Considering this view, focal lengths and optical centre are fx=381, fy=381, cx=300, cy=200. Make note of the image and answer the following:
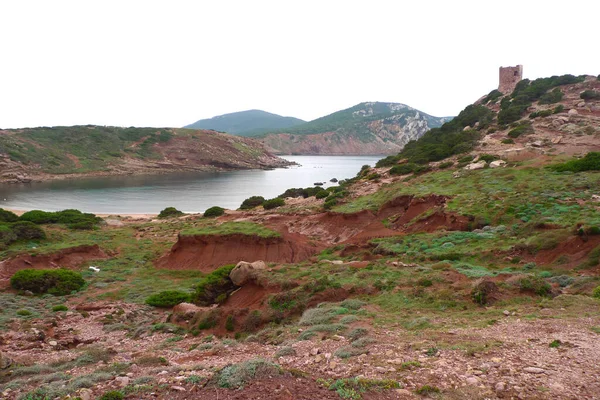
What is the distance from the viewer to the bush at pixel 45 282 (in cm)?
1998

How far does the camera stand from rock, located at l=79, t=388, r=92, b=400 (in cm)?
684

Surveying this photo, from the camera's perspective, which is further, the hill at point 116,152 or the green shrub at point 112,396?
the hill at point 116,152

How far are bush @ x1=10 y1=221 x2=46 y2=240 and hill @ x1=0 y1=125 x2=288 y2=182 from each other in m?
84.4

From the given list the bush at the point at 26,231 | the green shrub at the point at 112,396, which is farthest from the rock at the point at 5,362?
the bush at the point at 26,231

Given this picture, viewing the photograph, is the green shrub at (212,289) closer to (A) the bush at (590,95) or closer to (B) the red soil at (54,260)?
(B) the red soil at (54,260)

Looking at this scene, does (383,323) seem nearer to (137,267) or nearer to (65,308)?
(65,308)

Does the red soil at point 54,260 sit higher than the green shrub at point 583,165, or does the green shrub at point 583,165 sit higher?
the green shrub at point 583,165

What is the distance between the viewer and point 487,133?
44094 millimetres

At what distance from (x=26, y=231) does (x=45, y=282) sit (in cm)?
1149

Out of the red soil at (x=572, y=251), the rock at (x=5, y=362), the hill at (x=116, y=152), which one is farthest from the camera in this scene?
the hill at (x=116, y=152)

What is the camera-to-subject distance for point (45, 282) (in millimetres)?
20312

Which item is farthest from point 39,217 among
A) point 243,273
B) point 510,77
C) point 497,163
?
point 510,77

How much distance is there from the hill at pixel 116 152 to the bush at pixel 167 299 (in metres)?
102

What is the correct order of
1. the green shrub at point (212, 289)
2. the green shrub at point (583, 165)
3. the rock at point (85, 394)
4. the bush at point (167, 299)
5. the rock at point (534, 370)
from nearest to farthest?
the rock at point (534, 370), the rock at point (85, 394), the green shrub at point (212, 289), the bush at point (167, 299), the green shrub at point (583, 165)
